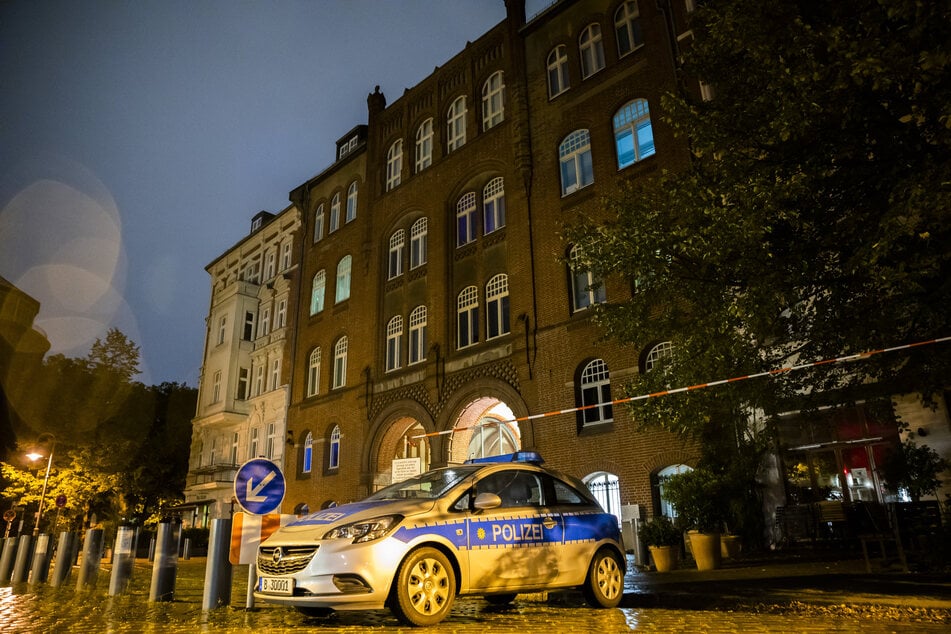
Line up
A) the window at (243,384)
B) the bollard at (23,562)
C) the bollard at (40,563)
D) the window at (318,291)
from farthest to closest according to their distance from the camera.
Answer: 1. the window at (243,384)
2. the window at (318,291)
3. the bollard at (23,562)
4. the bollard at (40,563)

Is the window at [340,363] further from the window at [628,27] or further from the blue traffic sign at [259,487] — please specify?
the blue traffic sign at [259,487]

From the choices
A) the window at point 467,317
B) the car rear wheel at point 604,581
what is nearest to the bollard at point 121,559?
the car rear wheel at point 604,581

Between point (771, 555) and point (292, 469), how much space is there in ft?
67.4

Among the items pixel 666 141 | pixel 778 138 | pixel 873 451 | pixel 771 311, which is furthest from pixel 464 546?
pixel 666 141

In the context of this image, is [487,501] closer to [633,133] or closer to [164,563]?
[164,563]

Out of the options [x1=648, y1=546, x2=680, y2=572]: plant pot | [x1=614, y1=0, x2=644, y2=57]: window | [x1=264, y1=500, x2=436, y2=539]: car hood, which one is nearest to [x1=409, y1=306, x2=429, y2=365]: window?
[x1=614, y1=0, x2=644, y2=57]: window

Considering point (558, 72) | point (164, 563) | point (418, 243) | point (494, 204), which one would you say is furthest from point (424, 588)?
point (418, 243)

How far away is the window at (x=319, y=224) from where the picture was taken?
104ft

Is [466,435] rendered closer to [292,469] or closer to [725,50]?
[292,469]

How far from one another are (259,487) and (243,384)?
27.8 metres

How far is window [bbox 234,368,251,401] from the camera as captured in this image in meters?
33.6

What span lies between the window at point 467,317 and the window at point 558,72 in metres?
7.28

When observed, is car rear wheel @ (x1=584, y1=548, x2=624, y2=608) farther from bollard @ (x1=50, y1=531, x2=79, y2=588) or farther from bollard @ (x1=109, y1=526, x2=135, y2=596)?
bollard @ (x1=50, y1=531, x2=79, y2=588)

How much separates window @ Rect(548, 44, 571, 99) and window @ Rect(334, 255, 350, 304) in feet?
39.2
